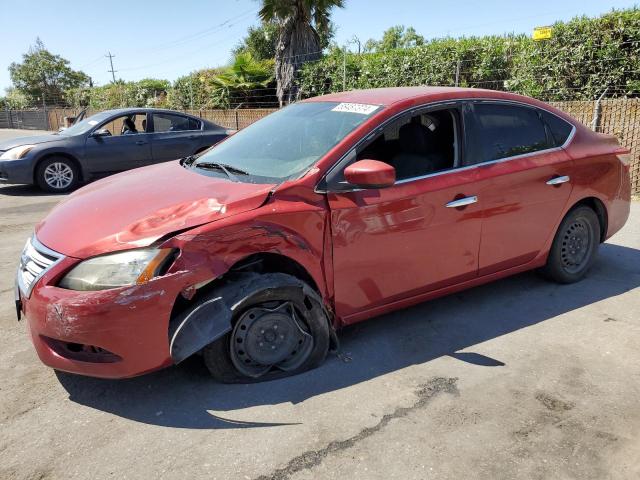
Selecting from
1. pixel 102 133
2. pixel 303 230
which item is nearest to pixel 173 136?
pixel 102 133

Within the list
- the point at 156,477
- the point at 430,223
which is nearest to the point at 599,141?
the point at 430,223

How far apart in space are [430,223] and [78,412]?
235 centimetres

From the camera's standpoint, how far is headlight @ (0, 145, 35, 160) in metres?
9.26

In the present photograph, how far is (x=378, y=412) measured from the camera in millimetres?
2838

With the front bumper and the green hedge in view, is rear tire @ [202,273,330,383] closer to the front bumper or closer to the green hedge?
the front bumper

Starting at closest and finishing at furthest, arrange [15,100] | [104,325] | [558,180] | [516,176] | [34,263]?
[104,325] → [34,263] → [516,176] → [558,180] → [15,100]

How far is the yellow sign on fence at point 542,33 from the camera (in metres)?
9.00

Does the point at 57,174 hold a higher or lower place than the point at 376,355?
higher

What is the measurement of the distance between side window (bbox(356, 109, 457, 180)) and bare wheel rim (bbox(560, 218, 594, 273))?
1.44 m

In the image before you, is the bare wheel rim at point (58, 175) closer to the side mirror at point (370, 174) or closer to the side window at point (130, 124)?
the side window at point (130, 124)

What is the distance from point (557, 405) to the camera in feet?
9.57

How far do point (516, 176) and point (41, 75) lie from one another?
63.8m

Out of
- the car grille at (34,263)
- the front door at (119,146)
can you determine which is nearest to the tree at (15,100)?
the front door at (119,146)

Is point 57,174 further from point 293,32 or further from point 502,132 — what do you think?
point 293,32
